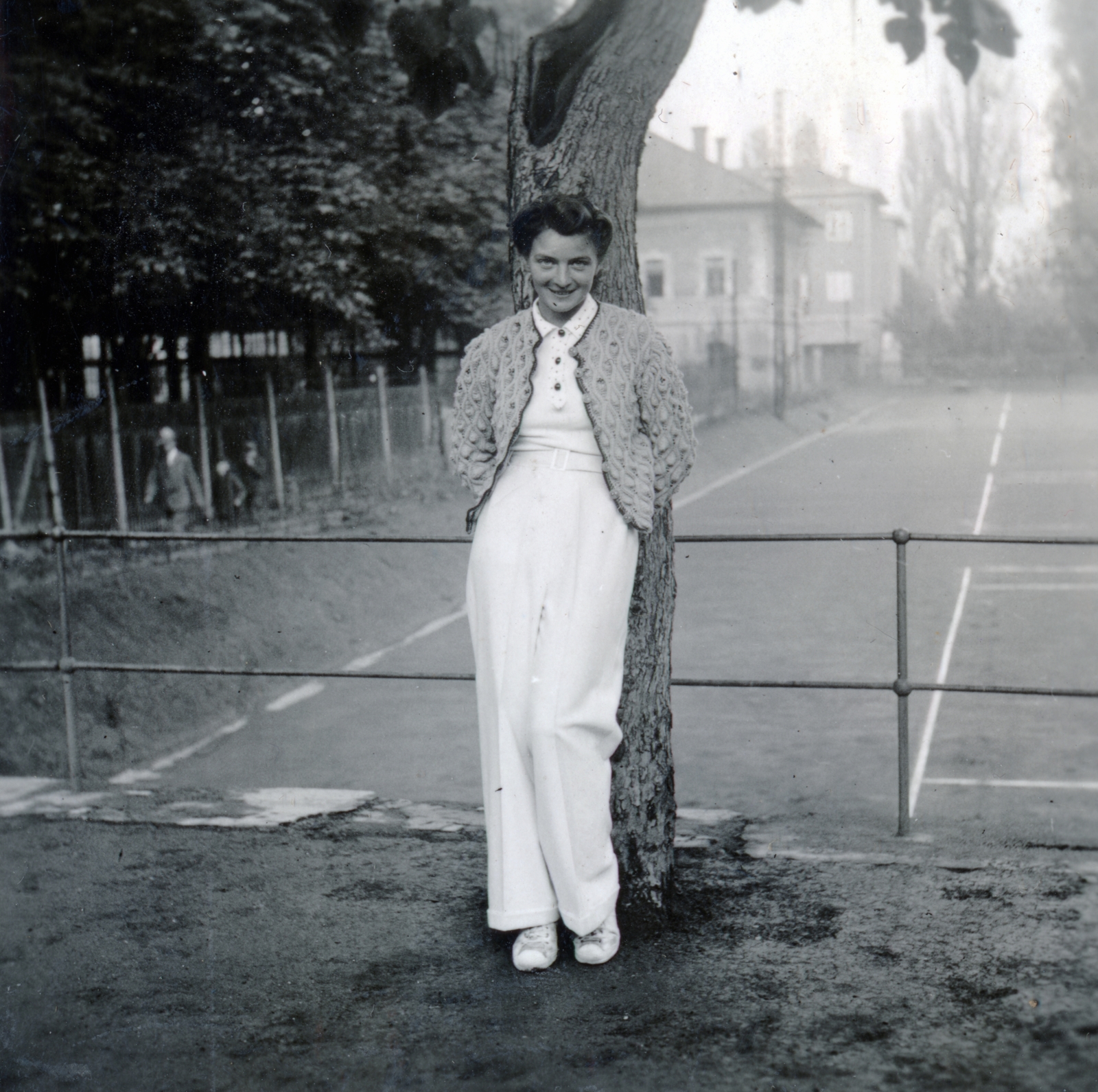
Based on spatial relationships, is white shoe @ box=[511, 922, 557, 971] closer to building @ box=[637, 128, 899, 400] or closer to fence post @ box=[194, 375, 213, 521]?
building @ box=[637, 128, 899, 400]

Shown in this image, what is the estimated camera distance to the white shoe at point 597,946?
11.5 ft

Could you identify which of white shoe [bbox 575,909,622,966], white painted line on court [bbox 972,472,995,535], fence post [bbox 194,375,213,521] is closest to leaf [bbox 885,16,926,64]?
white shoe [bbox 575,909,622,966]

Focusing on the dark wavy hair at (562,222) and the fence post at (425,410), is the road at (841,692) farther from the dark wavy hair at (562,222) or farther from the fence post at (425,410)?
the fence post at (425,410)

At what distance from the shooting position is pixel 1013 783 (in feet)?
23.6

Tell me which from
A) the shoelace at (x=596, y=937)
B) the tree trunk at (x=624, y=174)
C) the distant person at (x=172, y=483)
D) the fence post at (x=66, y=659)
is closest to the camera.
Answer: the shoelace at (x=596, y=937)

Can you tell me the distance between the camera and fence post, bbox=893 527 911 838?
4613 millimetres

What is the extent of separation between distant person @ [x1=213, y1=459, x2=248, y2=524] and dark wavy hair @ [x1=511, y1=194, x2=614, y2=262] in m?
11.3

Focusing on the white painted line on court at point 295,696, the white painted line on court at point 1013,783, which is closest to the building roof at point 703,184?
the white painted line on court at point 295,696

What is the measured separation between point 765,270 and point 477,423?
2179 centimetres

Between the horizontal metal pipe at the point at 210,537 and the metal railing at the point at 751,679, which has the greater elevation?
the horizontal metal pipe at the point at 210,537

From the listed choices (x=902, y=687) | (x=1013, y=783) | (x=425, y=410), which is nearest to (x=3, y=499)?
(x=425, y=410)

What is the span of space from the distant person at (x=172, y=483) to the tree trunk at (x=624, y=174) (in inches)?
400

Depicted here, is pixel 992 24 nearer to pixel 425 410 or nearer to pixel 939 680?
pixel 939 680

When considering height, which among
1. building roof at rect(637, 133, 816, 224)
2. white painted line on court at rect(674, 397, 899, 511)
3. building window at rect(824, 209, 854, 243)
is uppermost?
building roof at rect(637, 133, 816, 224)
